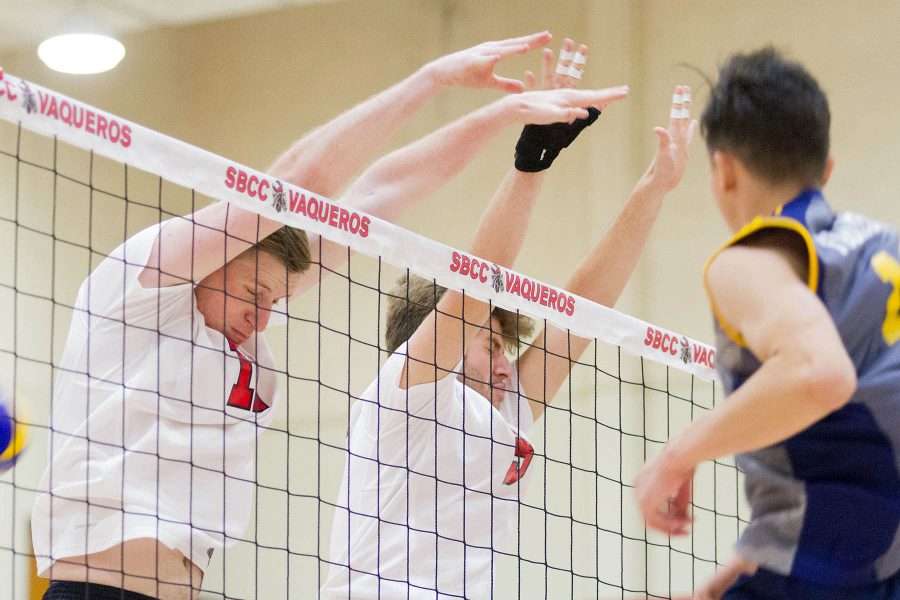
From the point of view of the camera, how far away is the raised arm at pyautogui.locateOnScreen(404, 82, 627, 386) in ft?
10.0

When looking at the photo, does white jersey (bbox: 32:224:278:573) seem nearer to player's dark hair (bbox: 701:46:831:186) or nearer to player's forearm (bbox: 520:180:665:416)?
player's forearm (bbox: 520:180:665:416)

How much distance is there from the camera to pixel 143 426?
2.77 m

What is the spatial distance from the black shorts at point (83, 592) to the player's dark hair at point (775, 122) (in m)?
1.63

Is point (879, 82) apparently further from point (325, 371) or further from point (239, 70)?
point (239, 70)

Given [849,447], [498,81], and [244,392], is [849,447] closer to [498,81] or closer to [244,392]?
[244,392]

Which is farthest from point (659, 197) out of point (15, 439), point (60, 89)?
point (60, 89)

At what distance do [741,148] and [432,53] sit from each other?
7182 mm

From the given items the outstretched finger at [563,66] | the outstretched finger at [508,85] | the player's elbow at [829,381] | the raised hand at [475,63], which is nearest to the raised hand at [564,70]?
the outstretched finger at [563,66]

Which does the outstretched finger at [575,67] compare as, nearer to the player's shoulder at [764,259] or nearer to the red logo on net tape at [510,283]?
the red logo on net tape at [510,283]

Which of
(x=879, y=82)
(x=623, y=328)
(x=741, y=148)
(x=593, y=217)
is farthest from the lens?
(x=593, y=217)

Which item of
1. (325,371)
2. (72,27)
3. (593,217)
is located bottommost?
(325,371)

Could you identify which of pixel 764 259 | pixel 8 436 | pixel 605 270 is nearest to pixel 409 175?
pixel 605 270

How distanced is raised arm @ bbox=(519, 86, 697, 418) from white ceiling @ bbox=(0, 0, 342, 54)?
477 cm

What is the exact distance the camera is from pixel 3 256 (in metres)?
7.54
